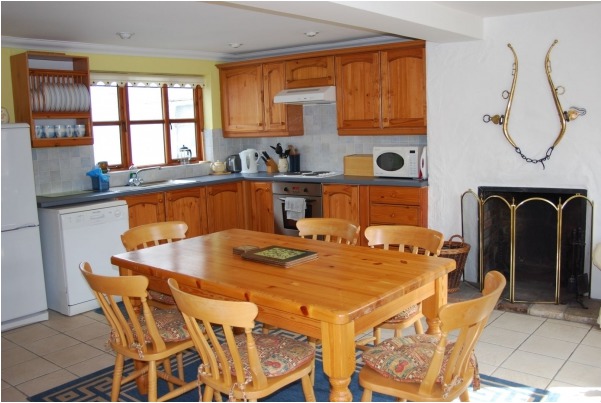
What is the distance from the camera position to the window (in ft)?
Result: 19.4

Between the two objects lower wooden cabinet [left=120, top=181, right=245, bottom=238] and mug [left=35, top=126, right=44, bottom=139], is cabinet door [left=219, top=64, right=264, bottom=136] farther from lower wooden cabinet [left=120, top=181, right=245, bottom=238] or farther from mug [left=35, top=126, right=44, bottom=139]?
mug [left=35, top=126, right=44, bottom=139]

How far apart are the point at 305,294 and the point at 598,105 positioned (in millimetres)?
3016

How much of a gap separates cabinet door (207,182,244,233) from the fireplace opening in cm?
258

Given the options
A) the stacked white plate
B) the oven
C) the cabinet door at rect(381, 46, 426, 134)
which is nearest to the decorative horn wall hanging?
the cabinet door at rect(381, 46, 426, 134)

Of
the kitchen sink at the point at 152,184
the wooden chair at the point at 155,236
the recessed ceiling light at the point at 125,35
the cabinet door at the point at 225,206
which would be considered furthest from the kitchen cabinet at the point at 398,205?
the recessed ceiling light at the point at 125,35

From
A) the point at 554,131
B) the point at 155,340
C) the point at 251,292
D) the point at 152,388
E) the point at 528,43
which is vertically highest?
the point at 528,43

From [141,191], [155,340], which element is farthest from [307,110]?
[155,340]

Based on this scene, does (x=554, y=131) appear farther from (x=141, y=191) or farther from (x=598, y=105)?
(x=141, y=191)

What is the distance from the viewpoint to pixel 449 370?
2250mm

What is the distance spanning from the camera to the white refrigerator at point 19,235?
4.42m

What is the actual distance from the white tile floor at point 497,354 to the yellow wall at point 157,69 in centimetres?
200

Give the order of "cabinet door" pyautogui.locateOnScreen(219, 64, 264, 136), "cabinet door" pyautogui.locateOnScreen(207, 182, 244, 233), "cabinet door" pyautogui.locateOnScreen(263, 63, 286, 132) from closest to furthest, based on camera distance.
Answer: "cabinet door" pyautogui.locateOnScreen(207, 182, 244, 233)
"cabinet door" pyautogui.locateOnScreen(263, 63, 286, 132)
"cabinet door" pyautogui.locateOnScreen(219, 64, 264, 136)

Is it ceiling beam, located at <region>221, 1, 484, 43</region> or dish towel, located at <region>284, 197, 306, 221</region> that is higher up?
ceiling beam, located at <region>221, 1, 484, 43</region>

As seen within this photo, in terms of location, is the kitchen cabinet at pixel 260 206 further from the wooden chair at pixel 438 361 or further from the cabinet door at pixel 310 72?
the wooden chair at pixel 438 361
